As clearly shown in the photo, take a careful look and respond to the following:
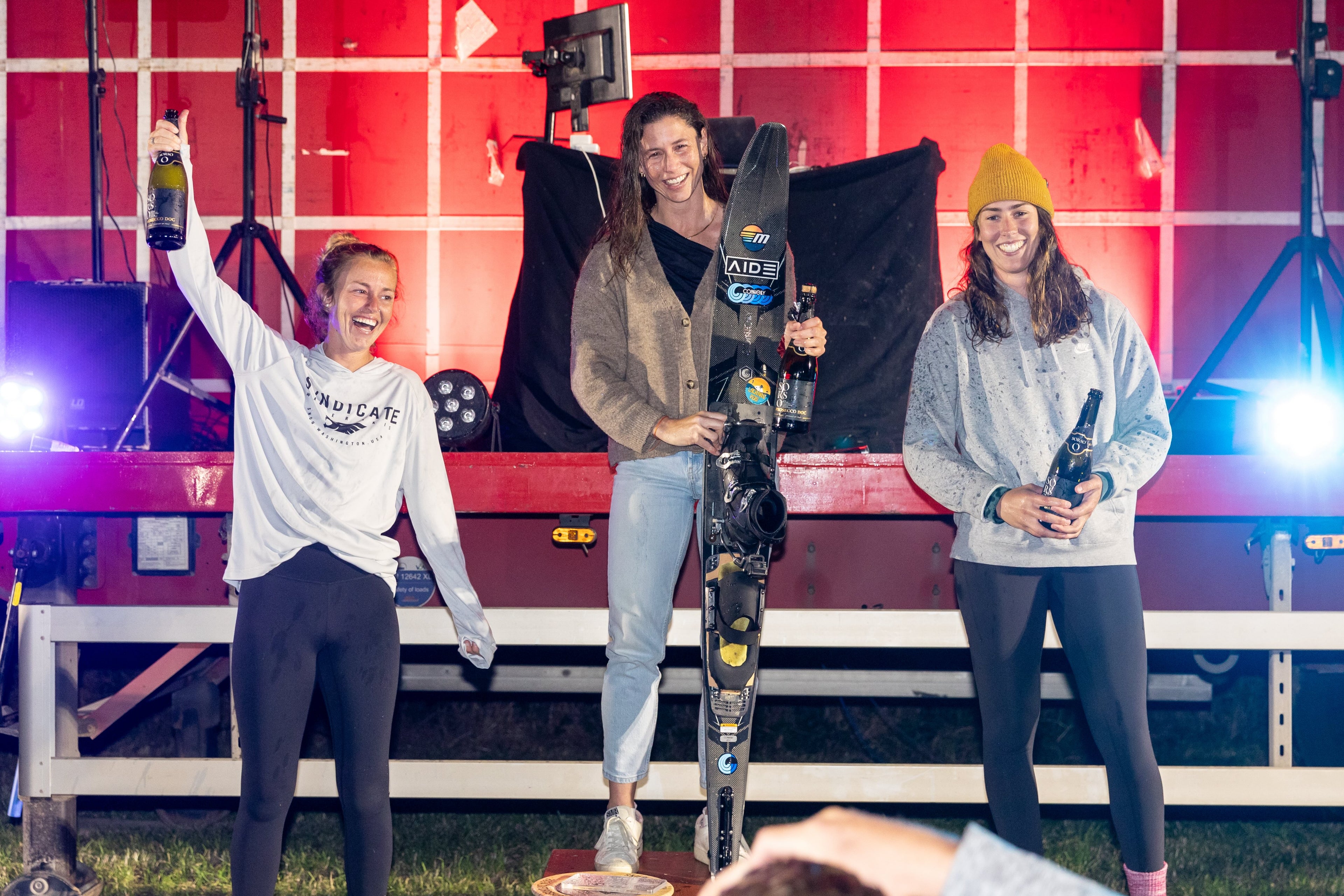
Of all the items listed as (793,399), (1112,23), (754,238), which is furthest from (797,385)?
(1112,23)

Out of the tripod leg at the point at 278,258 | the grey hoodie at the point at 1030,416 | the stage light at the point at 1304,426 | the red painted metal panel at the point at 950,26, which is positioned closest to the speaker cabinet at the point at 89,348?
the tripod leg at the point at 278,258

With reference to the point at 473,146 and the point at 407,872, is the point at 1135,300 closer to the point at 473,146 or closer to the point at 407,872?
the point at 473,146

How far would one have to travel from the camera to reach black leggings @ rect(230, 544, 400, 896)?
1954mm

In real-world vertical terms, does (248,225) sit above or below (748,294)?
above

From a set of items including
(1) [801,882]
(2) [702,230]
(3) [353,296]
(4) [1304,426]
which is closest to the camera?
(1) [801,882]

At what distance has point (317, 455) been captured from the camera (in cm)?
211

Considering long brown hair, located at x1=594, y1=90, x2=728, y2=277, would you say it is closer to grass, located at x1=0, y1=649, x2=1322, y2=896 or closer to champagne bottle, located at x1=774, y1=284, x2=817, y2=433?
champagne bottle, located at x1=774, y1=284, x2=817, y2=433

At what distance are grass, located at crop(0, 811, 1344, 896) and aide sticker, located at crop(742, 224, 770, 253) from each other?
78.3 inches

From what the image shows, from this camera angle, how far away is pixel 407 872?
3041 mm

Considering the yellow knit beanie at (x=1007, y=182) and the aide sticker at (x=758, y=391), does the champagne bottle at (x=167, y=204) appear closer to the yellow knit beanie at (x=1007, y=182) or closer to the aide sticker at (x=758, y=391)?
the aide sticker at (x=758, y=391)

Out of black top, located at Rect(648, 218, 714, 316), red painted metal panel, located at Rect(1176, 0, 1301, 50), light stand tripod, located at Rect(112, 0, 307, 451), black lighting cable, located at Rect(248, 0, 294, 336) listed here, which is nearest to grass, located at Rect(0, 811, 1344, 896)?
light stand tripod, located at Rect(112, 0, 307, 451)

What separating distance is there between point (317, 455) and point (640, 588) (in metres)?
0.75

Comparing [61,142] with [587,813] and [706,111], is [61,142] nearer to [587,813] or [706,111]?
[706,111]

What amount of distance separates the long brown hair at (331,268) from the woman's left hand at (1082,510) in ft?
4.93
